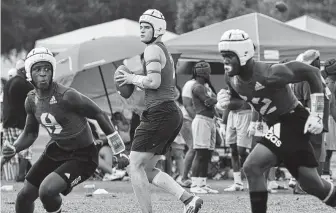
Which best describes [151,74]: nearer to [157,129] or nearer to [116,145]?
[157,129]

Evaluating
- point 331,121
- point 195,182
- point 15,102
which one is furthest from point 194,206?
point 15,102

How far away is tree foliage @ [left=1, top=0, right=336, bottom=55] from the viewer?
140ft

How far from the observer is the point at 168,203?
1170 centimetres

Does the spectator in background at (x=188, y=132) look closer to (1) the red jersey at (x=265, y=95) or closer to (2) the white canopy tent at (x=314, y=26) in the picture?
(1) the red jersey at (x=265, y=95)

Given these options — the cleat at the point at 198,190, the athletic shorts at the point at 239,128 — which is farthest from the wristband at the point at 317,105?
the athletic shorts at the point at 239,128

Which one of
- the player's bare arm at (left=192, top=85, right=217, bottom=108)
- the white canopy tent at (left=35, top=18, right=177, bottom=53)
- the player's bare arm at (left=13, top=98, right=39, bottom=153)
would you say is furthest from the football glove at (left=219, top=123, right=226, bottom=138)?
the white canopy tent at (left=35, top=18, right=177, bottom=53)

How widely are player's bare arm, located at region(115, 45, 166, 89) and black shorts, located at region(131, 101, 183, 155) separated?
0.28m

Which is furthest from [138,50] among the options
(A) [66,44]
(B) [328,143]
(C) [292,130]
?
(C) [292,130]

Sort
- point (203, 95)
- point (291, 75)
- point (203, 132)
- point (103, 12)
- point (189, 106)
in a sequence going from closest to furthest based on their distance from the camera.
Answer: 1. point (291, 75)
2. point (203, 95)
3. point (203, 132)
4. point (189, 106)
5. point (103, 12)

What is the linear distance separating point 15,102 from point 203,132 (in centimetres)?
351

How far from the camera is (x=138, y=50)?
17.0 m

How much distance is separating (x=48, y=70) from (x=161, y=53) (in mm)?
1197

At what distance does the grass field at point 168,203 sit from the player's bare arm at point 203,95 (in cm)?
140

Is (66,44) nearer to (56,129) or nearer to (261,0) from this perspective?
(56,129)
